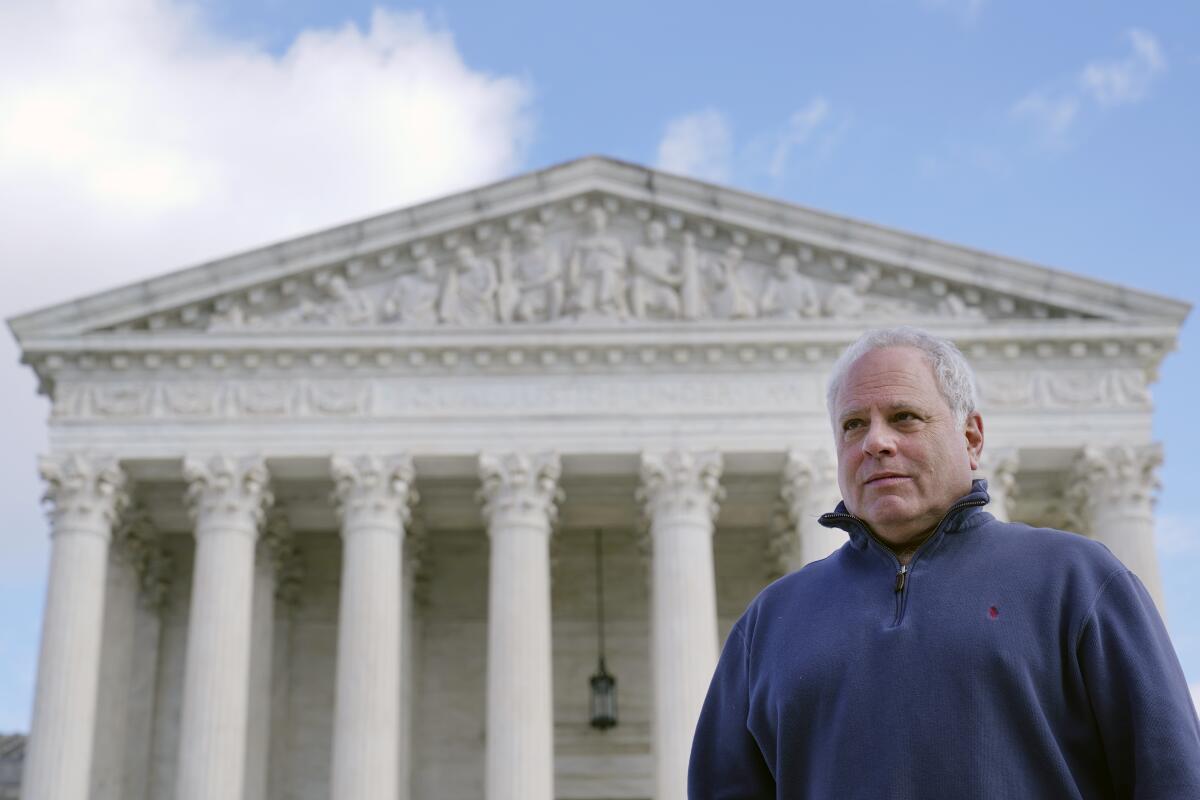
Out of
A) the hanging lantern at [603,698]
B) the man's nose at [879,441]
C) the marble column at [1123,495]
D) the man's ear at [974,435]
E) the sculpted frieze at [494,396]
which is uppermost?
the sculpted frieze at [494,396]

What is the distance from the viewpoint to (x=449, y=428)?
98.3ft

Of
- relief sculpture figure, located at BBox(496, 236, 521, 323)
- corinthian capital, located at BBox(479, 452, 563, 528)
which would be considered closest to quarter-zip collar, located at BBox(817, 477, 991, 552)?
corinthian capital, located at BBox(479, 452, 563, 528)

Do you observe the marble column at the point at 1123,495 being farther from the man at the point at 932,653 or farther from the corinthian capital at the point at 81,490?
the man at the point at 932,653

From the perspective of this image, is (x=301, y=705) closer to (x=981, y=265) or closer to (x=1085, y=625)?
Result: (x=981, y=265)

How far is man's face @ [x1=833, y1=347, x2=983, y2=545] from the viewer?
172 inches

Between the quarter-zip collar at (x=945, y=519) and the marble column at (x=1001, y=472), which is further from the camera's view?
the marble column at (x=1001, y=472)

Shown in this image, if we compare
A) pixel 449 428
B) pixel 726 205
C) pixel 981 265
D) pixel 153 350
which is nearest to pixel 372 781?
pixel 449 428

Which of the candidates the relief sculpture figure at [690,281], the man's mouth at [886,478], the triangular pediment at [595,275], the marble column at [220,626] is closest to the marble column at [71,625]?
the marble column at [220,626]

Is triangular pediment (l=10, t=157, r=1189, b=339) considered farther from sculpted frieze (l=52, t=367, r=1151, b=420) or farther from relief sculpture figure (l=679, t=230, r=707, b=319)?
sculpted frieze (l=52, t=367, r=1151, b=420)

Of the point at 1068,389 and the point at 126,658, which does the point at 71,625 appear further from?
the point at 1068,389

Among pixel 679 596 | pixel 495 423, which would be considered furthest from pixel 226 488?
pixel 679 596

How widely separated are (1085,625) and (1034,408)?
27.3 m

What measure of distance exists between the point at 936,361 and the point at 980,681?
997 millimetres

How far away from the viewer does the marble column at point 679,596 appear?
27938mm
